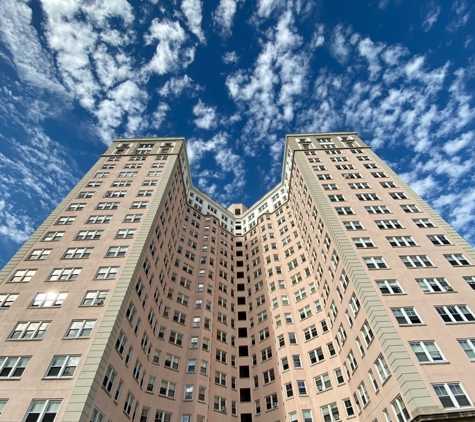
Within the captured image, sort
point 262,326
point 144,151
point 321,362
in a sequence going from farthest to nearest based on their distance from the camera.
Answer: point 144,151, point 262,326, point 321,362

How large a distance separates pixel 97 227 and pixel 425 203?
48.5 meters

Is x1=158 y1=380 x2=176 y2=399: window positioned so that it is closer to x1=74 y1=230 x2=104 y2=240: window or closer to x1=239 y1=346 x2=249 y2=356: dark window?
x1=239 y1=346 x2=249 y2=356: dark window

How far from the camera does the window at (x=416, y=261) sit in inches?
1448

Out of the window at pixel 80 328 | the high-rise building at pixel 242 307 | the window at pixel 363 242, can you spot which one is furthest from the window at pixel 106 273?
the window at pixel 363 242

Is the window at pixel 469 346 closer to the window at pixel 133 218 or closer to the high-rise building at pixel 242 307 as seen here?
the high-rise building at pixel 242 307

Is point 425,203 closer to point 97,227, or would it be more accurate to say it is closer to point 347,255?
point 347,255

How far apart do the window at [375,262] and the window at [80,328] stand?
101ft

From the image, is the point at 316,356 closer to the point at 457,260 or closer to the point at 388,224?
the point at 388,224

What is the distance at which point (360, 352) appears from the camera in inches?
1350

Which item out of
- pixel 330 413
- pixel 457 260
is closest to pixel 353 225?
pixel 457 260

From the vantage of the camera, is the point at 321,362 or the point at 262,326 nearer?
the point at 321,362

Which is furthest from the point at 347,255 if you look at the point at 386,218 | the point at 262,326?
the point at 262,326

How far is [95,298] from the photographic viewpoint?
109ft

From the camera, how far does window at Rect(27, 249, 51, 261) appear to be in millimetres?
37931
